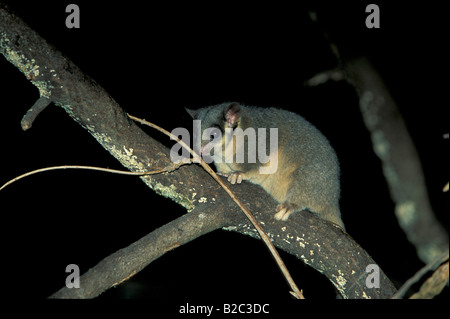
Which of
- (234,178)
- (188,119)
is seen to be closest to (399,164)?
(234,178)

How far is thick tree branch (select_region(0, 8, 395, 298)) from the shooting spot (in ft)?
7.57

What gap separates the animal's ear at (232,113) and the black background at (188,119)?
200cm

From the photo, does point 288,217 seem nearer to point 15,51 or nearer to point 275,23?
point 15,51

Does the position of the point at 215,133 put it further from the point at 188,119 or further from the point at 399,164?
the point at 399,164

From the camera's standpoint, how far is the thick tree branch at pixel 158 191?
2.31 metres

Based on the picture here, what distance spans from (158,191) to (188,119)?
1.88 metres

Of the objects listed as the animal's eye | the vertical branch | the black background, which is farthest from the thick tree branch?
the black background

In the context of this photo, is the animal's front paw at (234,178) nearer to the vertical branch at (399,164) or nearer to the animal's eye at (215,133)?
the animal's eye at (215,133)

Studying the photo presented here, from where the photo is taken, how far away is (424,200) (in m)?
3.72

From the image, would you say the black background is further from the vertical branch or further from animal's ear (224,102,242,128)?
animal's ear (224,102,242,128)

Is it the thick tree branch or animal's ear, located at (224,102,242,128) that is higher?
animal's ear, located at (224,102,242,128)

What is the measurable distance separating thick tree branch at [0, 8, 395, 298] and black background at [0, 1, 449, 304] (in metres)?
2.98

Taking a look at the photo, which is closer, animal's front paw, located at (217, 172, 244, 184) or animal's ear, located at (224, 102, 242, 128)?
animal's front paw, located at (217, 172, 244, 184)

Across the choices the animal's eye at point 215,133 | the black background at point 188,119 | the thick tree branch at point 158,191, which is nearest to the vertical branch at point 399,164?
the thick tree branch at point 158,191
